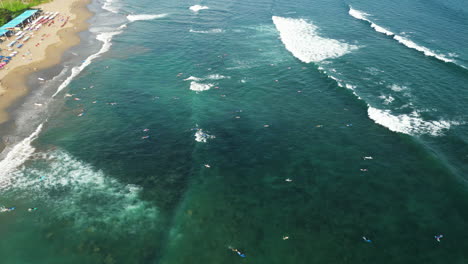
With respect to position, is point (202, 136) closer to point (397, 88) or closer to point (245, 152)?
point (245, 152)

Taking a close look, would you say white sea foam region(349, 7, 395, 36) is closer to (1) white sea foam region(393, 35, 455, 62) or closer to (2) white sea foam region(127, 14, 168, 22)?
(1) white sea foam region(393, 35, 455, 62)

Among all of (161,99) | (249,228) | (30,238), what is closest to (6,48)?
(161,99)

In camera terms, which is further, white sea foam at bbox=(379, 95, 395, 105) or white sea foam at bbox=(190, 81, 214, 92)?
white sea foam at bbox=(190, 81, 214, 92)

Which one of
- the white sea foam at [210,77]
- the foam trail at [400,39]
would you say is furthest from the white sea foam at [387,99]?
the white sea foam at [210,77]

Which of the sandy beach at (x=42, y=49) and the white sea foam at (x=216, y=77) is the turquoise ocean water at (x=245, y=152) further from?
the sandy beach at (x=42, y=49)

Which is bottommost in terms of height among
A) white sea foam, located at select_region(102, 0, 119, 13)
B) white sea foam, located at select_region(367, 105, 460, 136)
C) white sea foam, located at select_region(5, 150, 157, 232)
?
white sea foam, located at select_region(5, 150, 157, 232)

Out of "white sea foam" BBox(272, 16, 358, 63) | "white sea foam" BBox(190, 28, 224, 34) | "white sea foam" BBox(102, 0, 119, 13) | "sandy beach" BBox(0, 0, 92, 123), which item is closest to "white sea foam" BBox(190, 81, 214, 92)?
"white sea foam" BBox(272, 16, 358, 63)
